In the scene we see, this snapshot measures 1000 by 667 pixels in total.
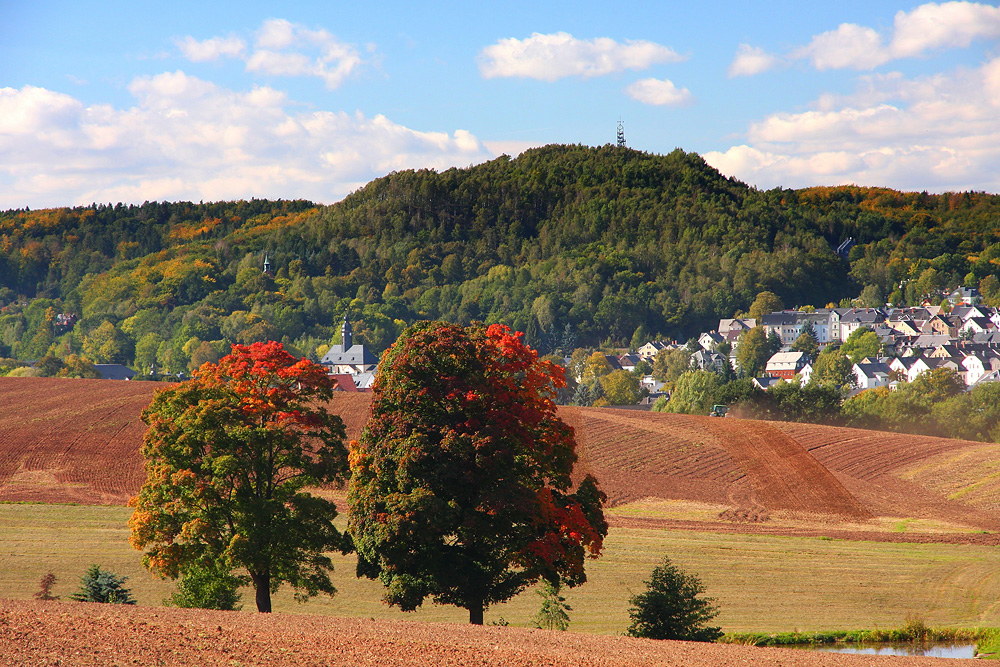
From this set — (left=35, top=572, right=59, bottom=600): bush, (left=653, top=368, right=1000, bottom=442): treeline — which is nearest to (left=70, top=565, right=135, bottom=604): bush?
(left=35, top=572, right=59, bottom=600): bush

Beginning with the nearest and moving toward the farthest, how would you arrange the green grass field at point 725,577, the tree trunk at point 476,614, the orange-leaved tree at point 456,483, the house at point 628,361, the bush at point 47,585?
the orange-leaved tree at point 456,483 < the tree trunk at point 476,614 < the bush at point 47,585 < the green grass field at point 725,577 < the house at point 628,361

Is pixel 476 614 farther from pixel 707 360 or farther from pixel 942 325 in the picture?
pixel 942 325

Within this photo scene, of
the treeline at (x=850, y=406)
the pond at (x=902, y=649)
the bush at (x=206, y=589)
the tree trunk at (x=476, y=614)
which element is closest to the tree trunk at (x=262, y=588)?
the bush at (x=206, y=589)

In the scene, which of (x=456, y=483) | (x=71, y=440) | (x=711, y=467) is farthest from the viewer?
(x=71, y=440)

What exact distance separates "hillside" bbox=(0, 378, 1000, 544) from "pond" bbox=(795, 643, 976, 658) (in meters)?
15.4

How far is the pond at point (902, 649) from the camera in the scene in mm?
25672

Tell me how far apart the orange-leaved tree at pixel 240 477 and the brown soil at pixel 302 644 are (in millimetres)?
3696

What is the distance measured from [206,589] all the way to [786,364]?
157169mm

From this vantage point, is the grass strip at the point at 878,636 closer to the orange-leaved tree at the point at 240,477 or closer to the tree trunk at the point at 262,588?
the orange-leaved tree at the point at 240,477

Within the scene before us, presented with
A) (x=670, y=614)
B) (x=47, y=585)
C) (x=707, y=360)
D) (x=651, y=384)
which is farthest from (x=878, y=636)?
(x=707, y=360)

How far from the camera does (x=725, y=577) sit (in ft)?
112

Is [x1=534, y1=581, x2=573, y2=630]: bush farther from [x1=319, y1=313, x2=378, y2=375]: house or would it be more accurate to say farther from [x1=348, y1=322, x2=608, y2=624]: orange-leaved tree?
[x1=319, y1=313, x2=378, y2=375]: house

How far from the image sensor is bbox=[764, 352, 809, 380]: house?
172125mm

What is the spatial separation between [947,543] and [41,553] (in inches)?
1277
